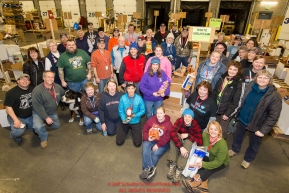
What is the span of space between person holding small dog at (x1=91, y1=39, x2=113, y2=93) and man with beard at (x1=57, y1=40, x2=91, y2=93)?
0.64 feet

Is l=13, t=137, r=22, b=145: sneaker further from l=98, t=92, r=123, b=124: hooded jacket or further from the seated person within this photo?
the seated person

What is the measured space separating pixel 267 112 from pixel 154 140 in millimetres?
1790

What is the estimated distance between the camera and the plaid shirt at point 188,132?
274cm

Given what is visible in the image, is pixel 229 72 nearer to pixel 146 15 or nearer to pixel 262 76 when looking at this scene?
pixel 262 76

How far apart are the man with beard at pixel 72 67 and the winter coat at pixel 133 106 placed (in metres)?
1.30

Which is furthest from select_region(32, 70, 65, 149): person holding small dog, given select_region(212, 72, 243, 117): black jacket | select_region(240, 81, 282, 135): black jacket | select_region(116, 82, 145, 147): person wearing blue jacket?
select_region(240, 81, 282, 135): black jacket

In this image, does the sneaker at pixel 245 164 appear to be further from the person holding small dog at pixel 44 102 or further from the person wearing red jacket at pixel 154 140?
the person holding small dog at pixel 44 102

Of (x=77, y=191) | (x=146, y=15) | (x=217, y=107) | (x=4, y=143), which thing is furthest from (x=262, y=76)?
(x=146, y=15)

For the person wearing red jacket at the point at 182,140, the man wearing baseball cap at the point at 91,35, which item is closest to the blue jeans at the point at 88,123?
the person wearing red jacket at the point at 182,140

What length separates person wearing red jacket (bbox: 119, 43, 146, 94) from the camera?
12.3 ft

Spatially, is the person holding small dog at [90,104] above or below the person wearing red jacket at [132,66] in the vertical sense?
below

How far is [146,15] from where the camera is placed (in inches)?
577

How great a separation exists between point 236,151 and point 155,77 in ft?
6.83

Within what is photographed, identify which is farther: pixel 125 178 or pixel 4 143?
pixel 4 143
